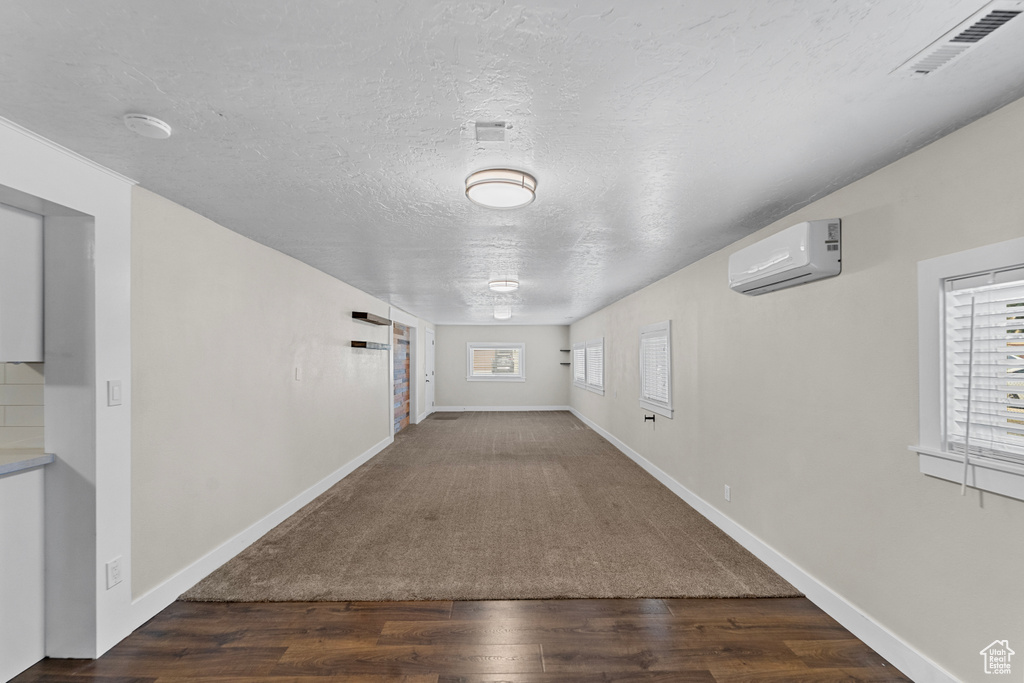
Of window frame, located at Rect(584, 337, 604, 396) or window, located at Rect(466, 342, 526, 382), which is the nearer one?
window frame, located at Rect(584, 337, 604, 396)

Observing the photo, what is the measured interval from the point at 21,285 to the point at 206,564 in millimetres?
1829

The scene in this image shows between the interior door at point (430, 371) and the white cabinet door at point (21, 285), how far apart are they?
25.9 feet

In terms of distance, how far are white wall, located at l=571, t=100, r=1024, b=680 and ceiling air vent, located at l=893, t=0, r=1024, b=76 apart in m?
0.52

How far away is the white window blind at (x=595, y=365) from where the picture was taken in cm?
803

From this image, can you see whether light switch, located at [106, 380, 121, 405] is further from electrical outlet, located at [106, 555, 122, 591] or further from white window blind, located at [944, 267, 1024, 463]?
white window blind, located at [944, 267, 1024, 463]

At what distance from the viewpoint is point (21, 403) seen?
7.30 ft

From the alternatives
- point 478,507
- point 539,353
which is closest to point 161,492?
point 478,507

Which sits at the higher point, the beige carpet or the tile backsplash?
the tile backsplash

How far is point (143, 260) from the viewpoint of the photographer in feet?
7.91

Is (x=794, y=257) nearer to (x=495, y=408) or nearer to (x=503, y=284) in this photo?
(x=503, y=284)

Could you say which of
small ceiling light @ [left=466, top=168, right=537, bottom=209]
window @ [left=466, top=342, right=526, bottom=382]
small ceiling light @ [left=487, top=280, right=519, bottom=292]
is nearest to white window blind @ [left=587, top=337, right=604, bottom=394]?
window @ [left=466, top=342, right=526, bottom=382]

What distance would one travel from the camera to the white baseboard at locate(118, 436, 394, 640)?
2367 mm

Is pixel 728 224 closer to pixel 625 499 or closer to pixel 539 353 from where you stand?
pixel 625 499

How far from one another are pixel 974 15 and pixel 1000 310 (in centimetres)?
102
